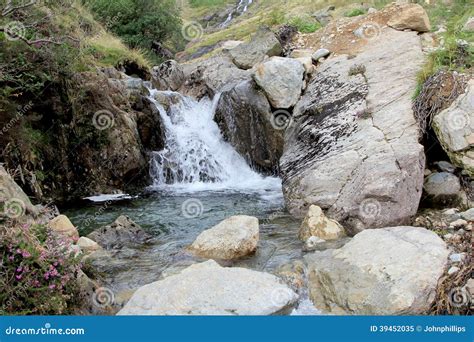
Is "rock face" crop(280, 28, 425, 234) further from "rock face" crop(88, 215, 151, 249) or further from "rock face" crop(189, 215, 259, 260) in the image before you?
"rock face" crop(88, 215, 151, 249)

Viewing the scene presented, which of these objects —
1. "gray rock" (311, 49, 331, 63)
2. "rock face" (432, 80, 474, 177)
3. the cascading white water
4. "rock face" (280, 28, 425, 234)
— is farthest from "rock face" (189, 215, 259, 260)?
"gray rock" (311, 49, 331, 63)

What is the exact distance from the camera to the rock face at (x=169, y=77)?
19.7 meters

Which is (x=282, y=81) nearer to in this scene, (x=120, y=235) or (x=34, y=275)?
(x=120, y=235)

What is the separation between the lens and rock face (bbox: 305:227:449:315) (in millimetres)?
5668

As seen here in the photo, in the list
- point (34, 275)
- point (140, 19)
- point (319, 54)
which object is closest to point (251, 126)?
point (319, 54)

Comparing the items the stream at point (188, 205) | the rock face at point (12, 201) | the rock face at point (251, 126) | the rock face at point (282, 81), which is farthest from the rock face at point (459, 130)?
the rock face at point (12, 201)

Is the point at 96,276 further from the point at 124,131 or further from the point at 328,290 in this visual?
the point at 124,131

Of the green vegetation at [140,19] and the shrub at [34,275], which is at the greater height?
the green vegetation at [140,19]

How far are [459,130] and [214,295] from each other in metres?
6.16

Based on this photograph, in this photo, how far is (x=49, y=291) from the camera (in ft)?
17.3

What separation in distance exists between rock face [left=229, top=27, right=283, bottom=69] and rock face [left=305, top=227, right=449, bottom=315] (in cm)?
1142

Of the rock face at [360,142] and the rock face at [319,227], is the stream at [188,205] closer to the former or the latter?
the rock face at [319,227]

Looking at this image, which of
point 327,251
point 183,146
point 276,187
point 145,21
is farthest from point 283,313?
point 145,21

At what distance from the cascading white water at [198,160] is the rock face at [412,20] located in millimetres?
6067
